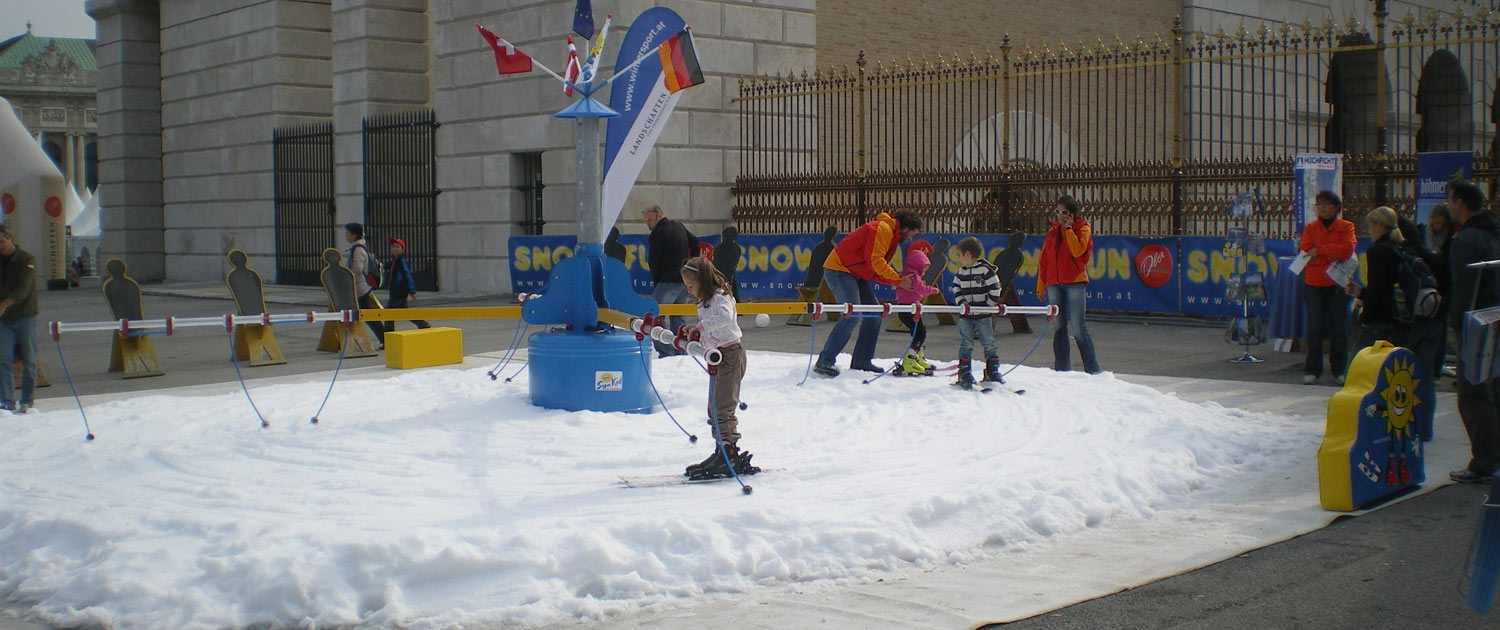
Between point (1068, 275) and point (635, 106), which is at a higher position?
point (635, 106)

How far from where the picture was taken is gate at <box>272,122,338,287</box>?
97.6ft

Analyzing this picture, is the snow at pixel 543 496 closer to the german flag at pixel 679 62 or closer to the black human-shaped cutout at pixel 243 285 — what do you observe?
the german flag at pixel 679 62

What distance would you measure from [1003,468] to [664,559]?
9.13 feet

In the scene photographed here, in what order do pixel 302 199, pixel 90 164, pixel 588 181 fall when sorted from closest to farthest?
pixel 588 181, pixel 302 199, pixel 90 164

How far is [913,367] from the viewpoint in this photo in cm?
1219

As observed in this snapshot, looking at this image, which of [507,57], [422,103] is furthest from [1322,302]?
[422,103]

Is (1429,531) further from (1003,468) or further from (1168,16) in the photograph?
(1168,16)

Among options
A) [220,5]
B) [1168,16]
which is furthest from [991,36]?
[220,5]

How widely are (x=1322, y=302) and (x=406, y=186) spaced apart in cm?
1949

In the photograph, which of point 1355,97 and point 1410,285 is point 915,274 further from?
point 1355,97

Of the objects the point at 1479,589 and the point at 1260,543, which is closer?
the point at 1479,589

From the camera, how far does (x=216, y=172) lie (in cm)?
3344

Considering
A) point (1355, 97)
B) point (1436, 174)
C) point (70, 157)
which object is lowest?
point (1436, 174)

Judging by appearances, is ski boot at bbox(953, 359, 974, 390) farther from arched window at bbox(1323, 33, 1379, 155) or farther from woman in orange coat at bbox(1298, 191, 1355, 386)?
arched window at bbox(1323, 33, 1379, 155)
